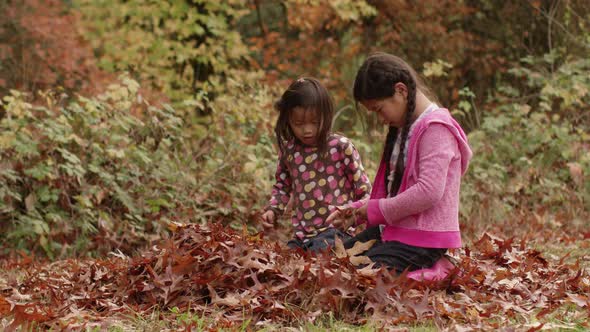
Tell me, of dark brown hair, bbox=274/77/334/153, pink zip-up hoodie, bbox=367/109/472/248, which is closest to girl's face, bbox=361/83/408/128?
pink zip-up hoodie, bbox=367/109/472/248

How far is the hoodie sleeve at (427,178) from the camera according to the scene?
151 inches

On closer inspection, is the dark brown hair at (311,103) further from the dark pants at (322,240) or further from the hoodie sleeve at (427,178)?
the hoodie sleeve at (427,178)

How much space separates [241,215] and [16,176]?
79.4 inches

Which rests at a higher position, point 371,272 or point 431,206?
point 431,206

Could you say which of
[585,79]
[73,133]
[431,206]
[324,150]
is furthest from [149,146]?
[585,79]

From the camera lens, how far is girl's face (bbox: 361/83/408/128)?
13.2 feet

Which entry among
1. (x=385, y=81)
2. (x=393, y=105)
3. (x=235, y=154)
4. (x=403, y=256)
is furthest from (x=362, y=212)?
(x=235, y=154)

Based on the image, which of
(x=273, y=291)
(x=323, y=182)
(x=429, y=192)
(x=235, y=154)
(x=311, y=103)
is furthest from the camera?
(x=235, y=154)

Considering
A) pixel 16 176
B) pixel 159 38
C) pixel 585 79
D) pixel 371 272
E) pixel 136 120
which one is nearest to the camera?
pixel 371 272

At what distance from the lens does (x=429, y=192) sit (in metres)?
3.82

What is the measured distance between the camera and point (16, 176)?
638 cm

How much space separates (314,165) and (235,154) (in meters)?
2.71

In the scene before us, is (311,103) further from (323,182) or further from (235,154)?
(235,154)

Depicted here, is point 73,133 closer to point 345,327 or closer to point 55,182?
point 55,182
